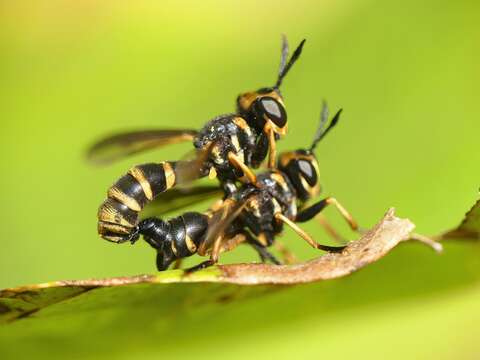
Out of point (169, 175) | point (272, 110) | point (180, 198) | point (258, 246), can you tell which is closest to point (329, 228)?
point (258, 246)

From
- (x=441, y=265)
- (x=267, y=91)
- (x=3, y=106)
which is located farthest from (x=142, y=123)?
(x=441, y=265)

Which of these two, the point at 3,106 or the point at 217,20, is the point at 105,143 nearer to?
the point at 3,106

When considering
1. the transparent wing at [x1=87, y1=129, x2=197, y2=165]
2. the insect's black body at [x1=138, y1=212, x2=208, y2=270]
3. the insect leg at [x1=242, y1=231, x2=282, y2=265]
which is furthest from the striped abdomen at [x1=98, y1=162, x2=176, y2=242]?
the insect leg at [x1=242, y1=231, x2=282, y2=265]

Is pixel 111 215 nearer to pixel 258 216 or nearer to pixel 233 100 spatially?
pixel 258 216

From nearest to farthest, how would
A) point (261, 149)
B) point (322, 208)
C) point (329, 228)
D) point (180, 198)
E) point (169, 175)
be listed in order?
point (169, 175), point (322, 208), point (261, 149), point (329, 228), point (180, 198)

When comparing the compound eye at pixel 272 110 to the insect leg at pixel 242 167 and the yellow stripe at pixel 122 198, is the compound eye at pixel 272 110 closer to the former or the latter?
the insect leg at pixel 242 167

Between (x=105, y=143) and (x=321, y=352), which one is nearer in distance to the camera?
(x=321, y=352)

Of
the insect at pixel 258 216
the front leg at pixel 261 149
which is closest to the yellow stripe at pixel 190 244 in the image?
the insect at pixel 258 216
